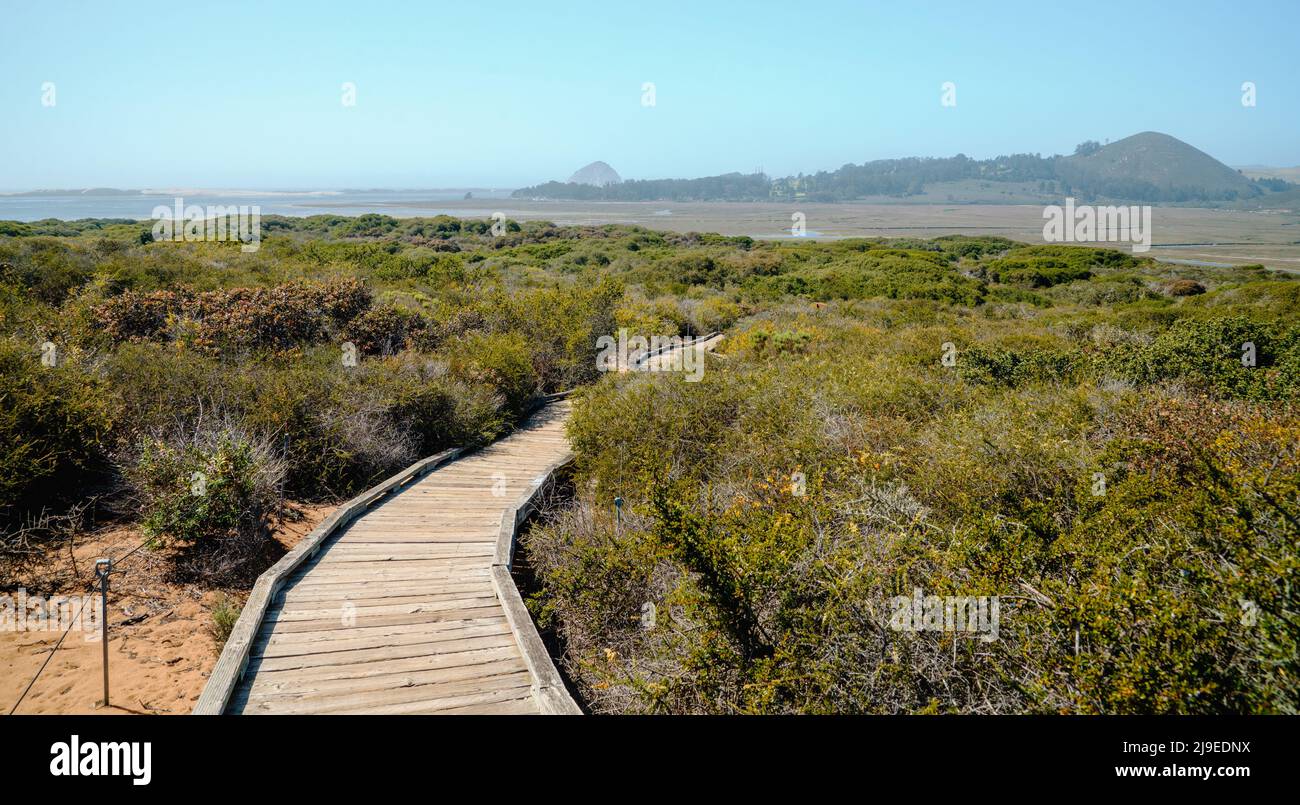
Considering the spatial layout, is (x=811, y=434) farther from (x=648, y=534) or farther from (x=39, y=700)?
(x=39, y=700)

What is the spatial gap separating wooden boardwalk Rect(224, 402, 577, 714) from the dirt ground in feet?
2.04

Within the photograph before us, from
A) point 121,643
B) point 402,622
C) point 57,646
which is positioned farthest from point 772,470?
point 57,646

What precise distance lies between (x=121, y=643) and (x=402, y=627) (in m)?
2.29

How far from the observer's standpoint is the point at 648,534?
5855mm

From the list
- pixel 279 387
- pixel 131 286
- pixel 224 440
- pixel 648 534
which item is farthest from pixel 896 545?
pixel 131 286

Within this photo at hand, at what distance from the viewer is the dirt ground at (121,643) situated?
469 centimetres

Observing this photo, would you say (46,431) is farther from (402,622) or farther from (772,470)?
(772,470)

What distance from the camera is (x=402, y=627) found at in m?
5.53

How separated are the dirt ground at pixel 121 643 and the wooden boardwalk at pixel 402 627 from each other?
2.04 ft

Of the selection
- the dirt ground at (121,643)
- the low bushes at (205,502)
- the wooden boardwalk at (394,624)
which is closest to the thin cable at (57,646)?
the dirt ground at (121,643)

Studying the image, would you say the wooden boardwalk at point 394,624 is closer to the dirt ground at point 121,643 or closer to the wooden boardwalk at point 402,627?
the wooden boardwalk at point 402,627

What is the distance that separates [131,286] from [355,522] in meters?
11.6

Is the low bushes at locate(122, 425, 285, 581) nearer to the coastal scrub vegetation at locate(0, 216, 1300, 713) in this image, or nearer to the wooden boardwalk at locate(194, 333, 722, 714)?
the coastal scrub vegetation at locate(0, 216, 1300, 713)
